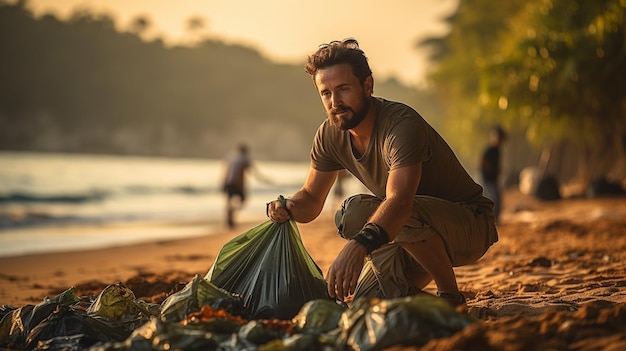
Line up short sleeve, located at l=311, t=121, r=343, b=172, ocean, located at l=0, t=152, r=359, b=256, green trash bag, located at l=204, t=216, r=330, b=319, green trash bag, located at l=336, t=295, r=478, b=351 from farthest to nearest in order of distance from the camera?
ocean, located at l=0, t=152, r=359, b=256, short sleeve, located at l=311, t=121, r=343, b=172, green trash bag, located at l=204, t=216, r=330, b=319, green trash bag, located at l=336, t=295, r=478, b=351

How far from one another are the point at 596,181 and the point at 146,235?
1105 centimetres

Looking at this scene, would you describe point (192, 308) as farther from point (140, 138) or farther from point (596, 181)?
point (140, 138)

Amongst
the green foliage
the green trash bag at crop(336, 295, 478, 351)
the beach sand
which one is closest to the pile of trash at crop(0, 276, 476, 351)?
the green trash bag at crop(336, 295, 478, 351)

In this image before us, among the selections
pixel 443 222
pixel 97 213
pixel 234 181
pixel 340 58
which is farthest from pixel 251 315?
pixel 97 213

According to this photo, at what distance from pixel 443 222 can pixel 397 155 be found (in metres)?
0.54

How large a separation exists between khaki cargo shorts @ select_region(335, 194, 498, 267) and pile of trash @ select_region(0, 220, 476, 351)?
12.8 inches

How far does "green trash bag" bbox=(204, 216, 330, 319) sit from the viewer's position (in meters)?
3.96

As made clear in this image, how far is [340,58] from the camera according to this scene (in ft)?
13.2

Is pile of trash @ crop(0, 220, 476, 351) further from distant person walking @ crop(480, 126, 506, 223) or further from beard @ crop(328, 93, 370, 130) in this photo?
distant person walking @ crop(480, 126, 506, 223)

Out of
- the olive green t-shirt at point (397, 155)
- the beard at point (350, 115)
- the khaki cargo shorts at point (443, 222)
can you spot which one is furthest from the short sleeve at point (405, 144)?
the khaki cargo shorts at point (443, 222)

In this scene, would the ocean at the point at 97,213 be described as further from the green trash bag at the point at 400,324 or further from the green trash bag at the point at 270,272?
the green trash bag at the point at 400,324

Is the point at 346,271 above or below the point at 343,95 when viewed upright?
below

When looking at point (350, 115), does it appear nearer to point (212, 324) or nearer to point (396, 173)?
point (396, 173)

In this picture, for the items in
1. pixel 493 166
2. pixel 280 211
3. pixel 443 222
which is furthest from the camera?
pixel 493 166
